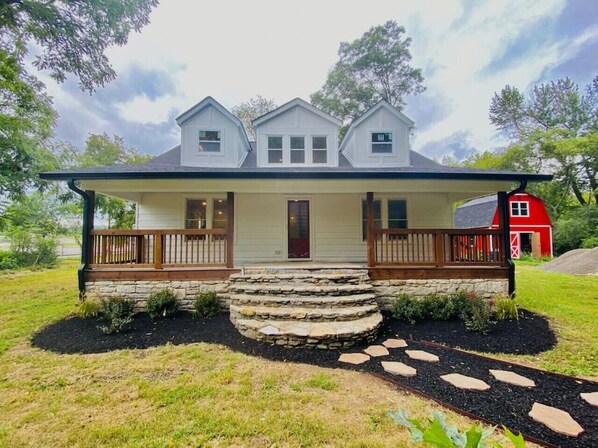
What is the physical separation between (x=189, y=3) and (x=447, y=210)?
11.7m

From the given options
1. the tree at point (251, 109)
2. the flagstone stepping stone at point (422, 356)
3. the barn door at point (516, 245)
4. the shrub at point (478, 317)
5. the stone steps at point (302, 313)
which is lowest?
the flagstone stepping stone at point (422, 356)

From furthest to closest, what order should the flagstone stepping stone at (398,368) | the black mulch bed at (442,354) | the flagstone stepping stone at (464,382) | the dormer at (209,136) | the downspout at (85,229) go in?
1. the dormer at (209,136)
2. the downspout at (85,229)
3. the flagstone stepping stone at (398,368)
4. the flagstone stepping stone at (464,382)
5. the black mulch bed at (442,354)

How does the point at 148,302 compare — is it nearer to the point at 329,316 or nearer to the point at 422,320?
the point at 329,316

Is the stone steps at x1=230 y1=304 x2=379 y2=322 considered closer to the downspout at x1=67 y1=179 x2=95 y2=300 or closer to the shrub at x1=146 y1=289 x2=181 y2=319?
the shrub at x1=146 y1=289 x2=181 y2=319

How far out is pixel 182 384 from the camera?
313cm

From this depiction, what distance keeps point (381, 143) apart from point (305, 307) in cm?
596

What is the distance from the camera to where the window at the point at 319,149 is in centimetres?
831

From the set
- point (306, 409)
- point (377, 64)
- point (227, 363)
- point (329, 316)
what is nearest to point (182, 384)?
point (227, 363)

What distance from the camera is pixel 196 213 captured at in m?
8.38

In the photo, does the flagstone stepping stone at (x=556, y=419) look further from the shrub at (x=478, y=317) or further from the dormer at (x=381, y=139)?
the dormer at (x=381, y=139)

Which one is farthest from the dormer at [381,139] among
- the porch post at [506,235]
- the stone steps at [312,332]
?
the stone steps at [312,332]

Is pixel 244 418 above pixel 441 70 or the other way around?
the other way around

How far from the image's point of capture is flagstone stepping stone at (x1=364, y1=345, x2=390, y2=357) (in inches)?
156

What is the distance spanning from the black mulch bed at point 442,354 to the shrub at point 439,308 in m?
0.29
